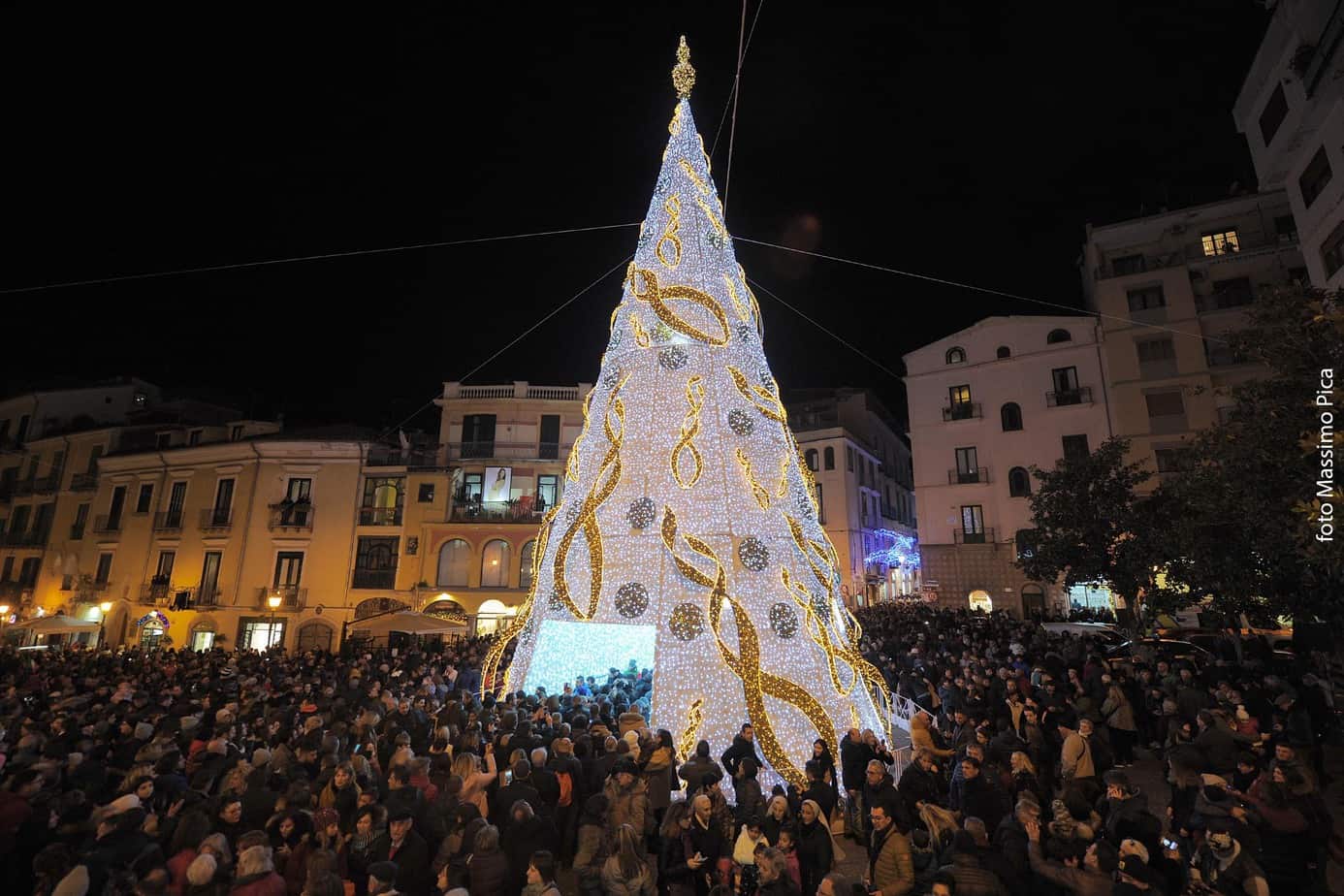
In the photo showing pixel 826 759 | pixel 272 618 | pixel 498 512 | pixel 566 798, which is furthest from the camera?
pixel 498 512

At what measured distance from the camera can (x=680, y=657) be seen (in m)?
8.38

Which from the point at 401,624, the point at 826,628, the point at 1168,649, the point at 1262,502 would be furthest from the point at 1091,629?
the point at 401,624

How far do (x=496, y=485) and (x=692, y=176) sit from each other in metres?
18.8

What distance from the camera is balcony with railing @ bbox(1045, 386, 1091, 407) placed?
27.9m

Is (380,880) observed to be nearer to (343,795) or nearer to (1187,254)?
(343,795)

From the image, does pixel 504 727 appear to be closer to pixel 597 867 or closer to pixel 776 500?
pixel 597 867

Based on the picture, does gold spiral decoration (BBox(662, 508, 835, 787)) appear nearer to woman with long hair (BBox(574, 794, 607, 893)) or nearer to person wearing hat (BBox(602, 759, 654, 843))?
person wearing hat (BBox(602, 759, 654, 843))

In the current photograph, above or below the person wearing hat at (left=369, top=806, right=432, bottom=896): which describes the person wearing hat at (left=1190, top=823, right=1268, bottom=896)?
above

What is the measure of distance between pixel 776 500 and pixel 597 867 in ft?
17.8

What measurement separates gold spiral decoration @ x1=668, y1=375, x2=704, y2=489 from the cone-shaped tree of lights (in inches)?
0.7

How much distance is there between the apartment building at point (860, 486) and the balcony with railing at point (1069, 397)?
9.74 m

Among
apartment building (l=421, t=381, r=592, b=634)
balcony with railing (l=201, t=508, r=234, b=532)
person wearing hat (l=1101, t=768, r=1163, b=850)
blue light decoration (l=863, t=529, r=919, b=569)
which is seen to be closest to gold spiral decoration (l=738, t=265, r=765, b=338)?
person wearing hat (l=1101, t=768, r=1163, b=850)

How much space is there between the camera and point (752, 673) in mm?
8195

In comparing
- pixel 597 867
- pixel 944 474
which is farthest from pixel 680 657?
pixel 944 474
